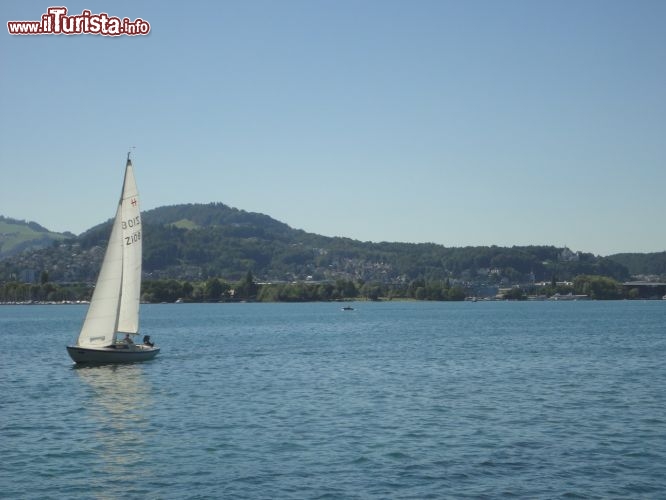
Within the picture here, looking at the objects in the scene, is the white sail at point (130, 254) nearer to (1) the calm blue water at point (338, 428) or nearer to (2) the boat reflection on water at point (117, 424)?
(1) the calm blue water at point (338, 428)

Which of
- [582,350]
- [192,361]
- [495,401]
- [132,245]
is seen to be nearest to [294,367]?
[192,361]

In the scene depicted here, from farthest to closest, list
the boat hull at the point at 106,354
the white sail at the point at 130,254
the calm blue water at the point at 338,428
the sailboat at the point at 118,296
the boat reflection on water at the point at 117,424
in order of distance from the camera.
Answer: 1. the white sail at the point at 130,254
2. the sailboat at the point at 118,296
3. the boat hull at the point at 106,354
4. the boat reflection on water at the point at 117,424
5. the calm blue water at the point at 338,428

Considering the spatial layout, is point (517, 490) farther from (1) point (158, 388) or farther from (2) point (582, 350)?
(2) point (582, 350)

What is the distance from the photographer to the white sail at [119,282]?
70.7 m

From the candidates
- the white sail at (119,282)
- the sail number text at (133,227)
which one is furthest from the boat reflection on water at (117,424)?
the sail number text at (133,227)

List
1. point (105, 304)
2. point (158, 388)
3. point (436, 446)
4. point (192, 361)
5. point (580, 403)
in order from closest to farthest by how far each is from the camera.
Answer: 1. point (436, 446)
2. point (580, 403)
3. point (158, 388)
4. point (105, 304)
5. point (192, 361)

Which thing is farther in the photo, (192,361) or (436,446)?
(192,361)

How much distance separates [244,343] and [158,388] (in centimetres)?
4905

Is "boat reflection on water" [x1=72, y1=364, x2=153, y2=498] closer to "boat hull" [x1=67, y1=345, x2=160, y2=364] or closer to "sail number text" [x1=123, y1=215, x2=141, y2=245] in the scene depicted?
"boat hull" [x1=67, y1=345, x2=160, y2=364]

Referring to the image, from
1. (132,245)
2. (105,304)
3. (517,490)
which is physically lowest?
(517,490)

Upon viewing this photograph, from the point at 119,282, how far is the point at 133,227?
4.75 metres

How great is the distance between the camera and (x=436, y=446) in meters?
38.0

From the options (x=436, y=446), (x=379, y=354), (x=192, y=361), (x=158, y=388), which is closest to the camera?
(x=436, y=446)

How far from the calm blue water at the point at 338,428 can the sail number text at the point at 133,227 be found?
34.0 feet
